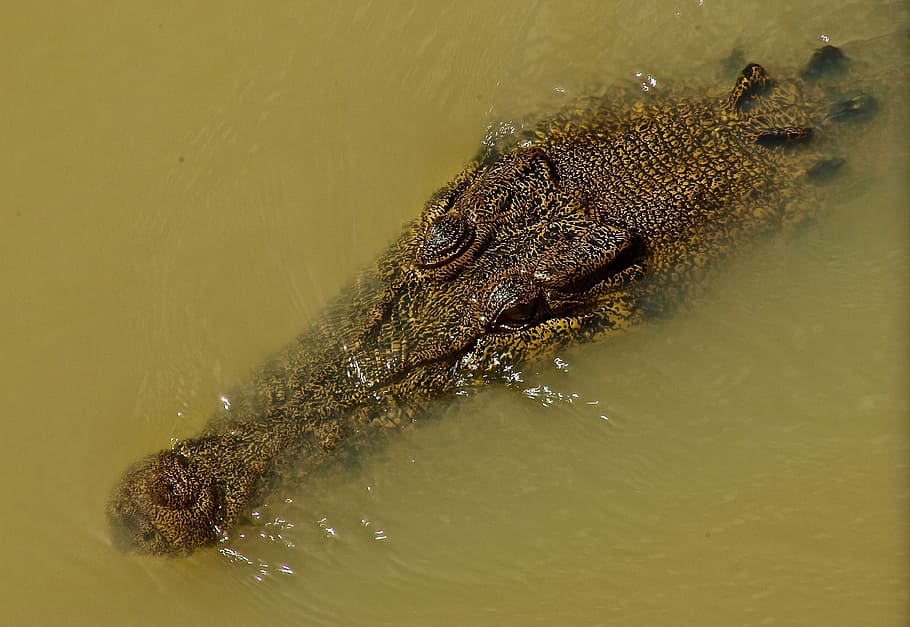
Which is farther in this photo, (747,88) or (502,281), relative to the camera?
(747,88)

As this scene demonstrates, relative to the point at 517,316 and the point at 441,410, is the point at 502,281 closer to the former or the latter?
the point at 517,316

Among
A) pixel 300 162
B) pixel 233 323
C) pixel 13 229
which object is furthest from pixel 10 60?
pixel 233 323

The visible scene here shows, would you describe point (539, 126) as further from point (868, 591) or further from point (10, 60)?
point (10, 60)

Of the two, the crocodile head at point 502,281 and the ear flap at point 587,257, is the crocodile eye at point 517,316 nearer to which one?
the crocodile head at point 502,281

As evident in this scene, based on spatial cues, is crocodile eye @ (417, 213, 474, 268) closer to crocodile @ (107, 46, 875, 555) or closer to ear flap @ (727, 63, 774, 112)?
crocodile @ (107, 46, 875, 555)

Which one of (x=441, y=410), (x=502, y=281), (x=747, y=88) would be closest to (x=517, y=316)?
(x=502, y=281)
